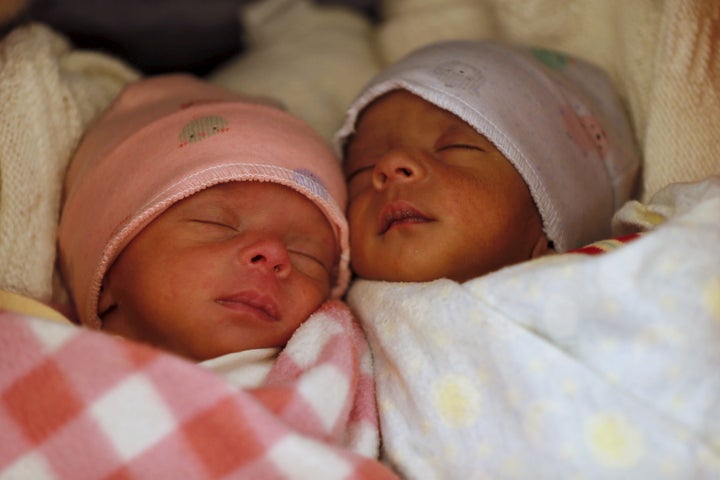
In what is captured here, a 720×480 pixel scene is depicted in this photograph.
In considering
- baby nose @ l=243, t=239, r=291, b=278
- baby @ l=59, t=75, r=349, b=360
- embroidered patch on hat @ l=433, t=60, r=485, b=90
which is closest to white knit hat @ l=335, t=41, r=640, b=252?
embroidered patch on hat @ l=433, t=60, r=485, b=90

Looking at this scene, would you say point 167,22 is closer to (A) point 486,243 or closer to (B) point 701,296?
(A) point 486,243

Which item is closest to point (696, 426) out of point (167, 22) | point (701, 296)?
point (701, 296)

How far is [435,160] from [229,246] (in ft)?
1.20

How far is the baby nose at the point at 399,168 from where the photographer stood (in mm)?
1149

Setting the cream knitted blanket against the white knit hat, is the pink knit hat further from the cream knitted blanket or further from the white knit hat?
the white knit hat

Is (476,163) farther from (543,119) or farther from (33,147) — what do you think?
(33,147)

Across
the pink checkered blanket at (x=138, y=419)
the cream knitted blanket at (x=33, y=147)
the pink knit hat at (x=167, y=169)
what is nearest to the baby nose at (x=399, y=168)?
the pink knit hat at (x=167, y=169)

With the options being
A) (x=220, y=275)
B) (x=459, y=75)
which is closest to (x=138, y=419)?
(x=220, y=275)

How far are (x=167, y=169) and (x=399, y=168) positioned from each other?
378 millimetres

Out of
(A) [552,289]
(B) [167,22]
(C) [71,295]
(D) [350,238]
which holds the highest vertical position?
(B) [167,22]

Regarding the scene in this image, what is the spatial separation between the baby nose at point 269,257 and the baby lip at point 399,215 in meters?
0.18

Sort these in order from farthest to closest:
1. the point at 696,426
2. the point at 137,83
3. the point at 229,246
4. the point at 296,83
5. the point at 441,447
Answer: the point at 296,83 < the point at 137,83 < the point at 229,246 < the point at 441,447 < the point at 696,426

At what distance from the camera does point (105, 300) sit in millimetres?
1171

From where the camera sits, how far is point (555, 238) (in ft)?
4.03
